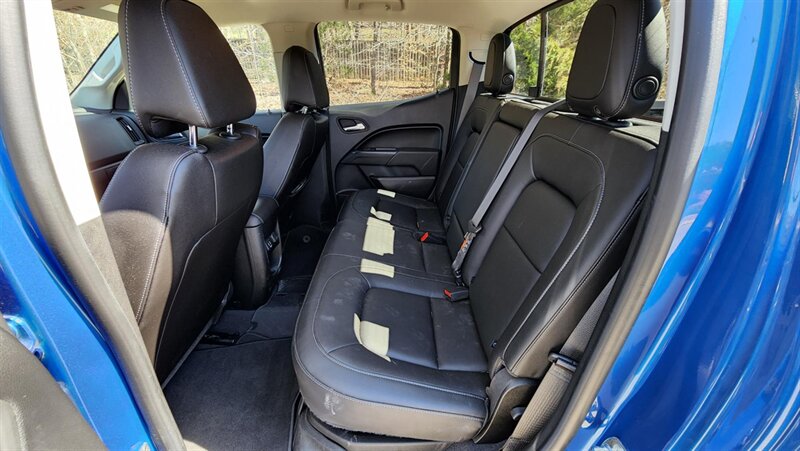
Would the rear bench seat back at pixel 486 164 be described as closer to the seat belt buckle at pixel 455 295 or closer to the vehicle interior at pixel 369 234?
the vehicle interior at pixel 369 234

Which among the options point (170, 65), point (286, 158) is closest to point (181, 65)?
point (170, 65)

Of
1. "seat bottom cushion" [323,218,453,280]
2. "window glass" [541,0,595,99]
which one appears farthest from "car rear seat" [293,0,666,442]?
"window glass" [541,0,595,99]

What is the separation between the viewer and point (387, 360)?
1.06 meters

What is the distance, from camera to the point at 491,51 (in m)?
2.19

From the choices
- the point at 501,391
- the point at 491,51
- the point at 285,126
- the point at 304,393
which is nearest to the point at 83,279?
the point at 304,393

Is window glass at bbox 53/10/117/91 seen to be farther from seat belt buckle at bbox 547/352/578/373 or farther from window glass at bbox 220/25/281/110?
seat belt buckle at bbox 547/352/578/373

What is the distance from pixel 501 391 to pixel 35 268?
0.89 meters

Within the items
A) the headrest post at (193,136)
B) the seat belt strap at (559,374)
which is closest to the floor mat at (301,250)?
the headrest post at (193,136)

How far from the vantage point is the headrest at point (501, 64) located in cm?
210

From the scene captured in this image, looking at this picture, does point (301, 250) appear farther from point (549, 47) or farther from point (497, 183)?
point (549, 47)

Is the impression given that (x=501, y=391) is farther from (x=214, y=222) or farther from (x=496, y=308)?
(x=214, y=222)

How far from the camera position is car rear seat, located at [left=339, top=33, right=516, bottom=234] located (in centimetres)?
207

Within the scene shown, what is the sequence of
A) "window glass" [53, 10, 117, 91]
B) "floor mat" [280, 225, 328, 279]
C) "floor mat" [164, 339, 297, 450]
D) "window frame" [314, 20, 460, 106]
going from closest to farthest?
"floor mat" [164, 339, 297, 450], "window glass" [53, 10, 117, 91], "floor mat" [280, 225, 328, 279], "window frame" [314, 20, 460, 106]

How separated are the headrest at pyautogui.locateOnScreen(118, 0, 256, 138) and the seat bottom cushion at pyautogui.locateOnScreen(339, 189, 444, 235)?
104 centimetres
